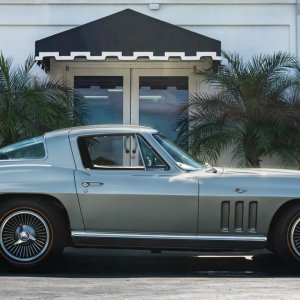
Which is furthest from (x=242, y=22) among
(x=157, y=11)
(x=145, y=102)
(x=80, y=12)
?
(x=80, y=12)

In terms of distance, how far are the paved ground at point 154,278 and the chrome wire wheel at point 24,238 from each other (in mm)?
215

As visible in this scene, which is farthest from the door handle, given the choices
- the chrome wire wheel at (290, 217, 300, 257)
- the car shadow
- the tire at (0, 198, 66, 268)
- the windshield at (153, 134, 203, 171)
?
the chrome wire wheel at (290, 217, 300, 257)

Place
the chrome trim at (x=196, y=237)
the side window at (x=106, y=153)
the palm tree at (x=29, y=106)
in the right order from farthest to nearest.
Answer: the palm tree at (x=29, y=106), the side window at (x=106, y=153), the chrome trim at (x=196, y=237)

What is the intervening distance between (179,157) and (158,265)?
135 centimetres

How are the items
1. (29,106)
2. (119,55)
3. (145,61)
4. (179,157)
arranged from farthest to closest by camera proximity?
(145,61) < (119,55) < (29,106) < (179,157)

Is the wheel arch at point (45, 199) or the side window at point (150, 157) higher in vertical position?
the side window at point (150, 157)

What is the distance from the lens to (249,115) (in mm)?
10086

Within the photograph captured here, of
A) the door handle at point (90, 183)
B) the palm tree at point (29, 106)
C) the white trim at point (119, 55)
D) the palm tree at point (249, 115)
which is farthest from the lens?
the white trim at point (119, 55)

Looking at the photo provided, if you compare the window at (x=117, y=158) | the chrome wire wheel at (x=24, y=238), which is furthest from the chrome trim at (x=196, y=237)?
the window at (x=117, y=158)

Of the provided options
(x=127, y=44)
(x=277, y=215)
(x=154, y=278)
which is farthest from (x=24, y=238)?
(x=127, y=44)

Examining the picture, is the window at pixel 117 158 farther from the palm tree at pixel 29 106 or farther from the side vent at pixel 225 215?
the palm tree at pixel 29 106

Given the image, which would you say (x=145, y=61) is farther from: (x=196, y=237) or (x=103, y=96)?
(x=196, y=237)

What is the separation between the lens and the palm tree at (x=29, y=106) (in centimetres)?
985

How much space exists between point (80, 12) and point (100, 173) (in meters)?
6.40
